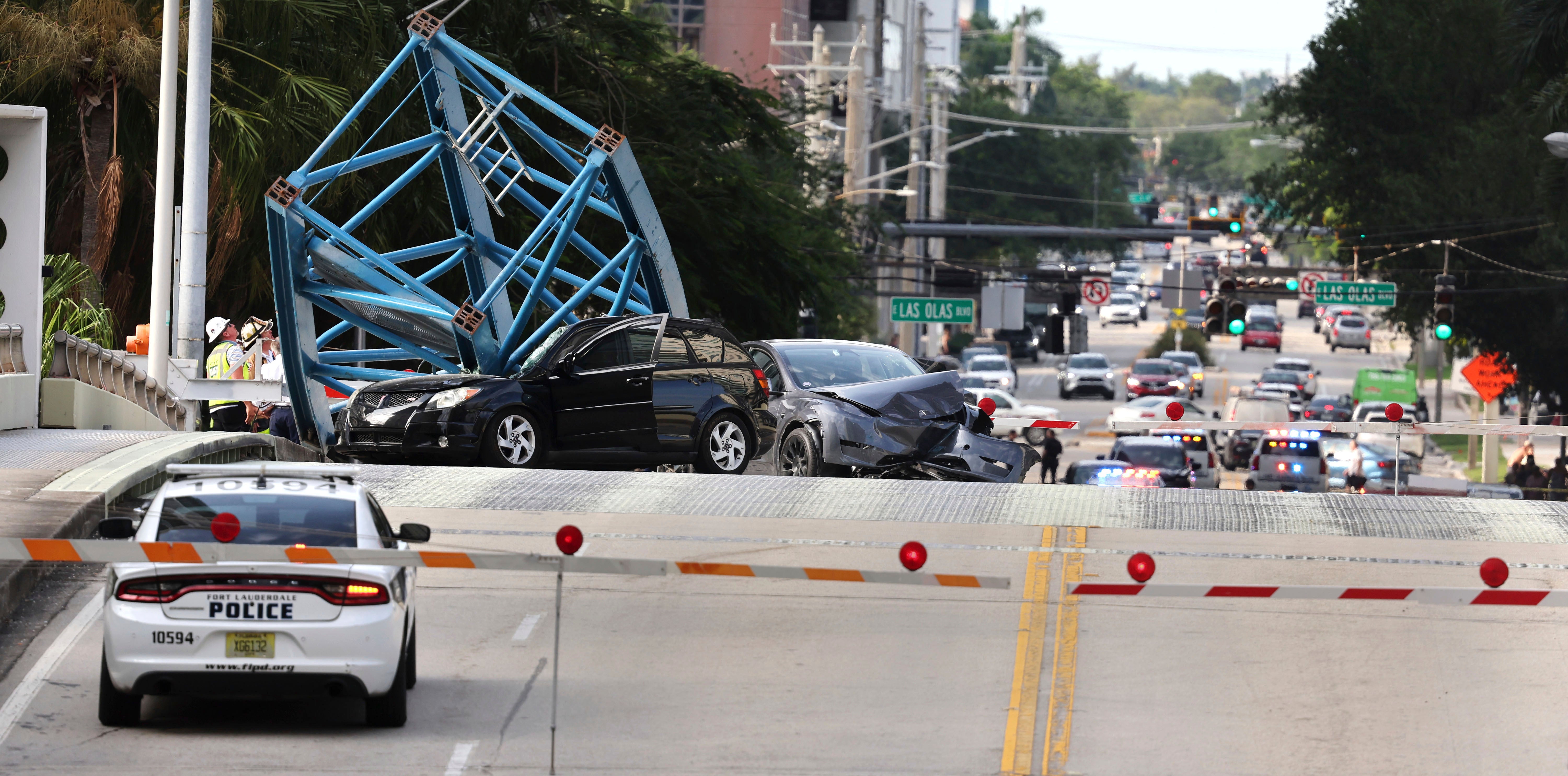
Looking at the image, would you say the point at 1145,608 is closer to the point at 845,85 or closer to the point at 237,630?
the point at 237,630

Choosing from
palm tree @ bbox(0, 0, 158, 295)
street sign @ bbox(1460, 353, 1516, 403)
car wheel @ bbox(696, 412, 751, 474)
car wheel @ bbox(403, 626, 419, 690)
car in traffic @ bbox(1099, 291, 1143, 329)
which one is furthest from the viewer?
car in traffic @ bbox(1099, 291, 1143, 329)

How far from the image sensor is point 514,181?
22.1 m

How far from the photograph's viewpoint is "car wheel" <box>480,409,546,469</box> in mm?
17500

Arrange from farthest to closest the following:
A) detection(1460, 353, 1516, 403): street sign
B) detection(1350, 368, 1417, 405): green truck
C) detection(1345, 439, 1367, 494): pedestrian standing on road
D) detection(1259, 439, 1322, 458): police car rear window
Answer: detection(1350, 368, 1417, 405): green truck < detection(1460, 353, 1516, 403): street sign < detection(1259, 439, 1322, 458): police car rear window < detection(1345, 439, 1367, 494): pedestrian standing on road

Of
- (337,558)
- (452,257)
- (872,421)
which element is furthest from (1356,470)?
(337,558)

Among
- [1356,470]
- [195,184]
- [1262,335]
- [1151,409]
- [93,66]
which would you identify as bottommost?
[1356,470]

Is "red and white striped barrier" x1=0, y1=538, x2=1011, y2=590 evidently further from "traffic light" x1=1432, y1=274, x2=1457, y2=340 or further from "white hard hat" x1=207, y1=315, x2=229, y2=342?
"traffic light" x1=1432, y1=274, x2=1457, y2=340

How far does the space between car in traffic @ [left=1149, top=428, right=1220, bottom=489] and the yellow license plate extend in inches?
1195

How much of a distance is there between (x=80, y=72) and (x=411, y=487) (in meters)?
11.8

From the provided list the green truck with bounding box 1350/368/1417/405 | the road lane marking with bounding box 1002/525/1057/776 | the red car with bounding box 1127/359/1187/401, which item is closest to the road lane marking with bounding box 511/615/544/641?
the road lane marking with bounding box 1002/525/1057/776

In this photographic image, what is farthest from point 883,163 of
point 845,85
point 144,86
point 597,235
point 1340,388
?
point 144,86

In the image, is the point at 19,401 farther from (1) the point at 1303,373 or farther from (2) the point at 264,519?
(1) the point at 1303,373

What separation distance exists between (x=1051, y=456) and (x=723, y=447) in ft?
70.7

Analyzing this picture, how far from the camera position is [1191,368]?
69250 mm
